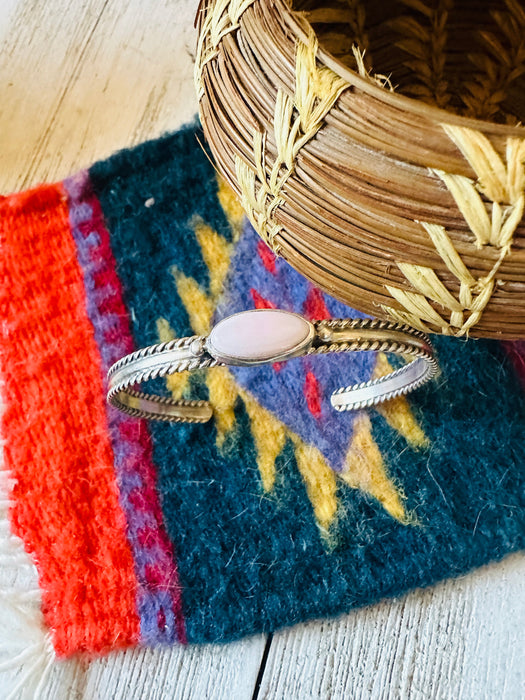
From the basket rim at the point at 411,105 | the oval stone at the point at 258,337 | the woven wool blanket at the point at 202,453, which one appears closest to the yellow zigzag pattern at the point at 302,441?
the woven wool blanket at the point at 202,453

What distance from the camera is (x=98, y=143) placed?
0.55 meters

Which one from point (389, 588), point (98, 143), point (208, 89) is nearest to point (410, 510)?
point (389, 588)

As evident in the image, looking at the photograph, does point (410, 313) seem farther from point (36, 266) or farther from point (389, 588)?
point (36, 266)

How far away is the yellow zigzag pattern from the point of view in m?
0.41

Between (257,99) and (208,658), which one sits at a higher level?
(257,99)

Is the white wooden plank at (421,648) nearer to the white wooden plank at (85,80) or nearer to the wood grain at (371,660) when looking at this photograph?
the wood grain at (371,660)

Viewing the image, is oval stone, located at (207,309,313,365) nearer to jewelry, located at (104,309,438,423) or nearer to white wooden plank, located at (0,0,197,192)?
jewelry, located at (104,309,438,423)

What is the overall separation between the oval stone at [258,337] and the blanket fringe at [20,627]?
0.19m

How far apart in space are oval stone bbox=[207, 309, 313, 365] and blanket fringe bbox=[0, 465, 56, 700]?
0.19m

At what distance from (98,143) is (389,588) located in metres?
0.40

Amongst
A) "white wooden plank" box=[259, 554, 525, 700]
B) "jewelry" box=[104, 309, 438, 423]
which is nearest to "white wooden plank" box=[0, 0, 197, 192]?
"jewelry" box=[104, 309, 438, 423]

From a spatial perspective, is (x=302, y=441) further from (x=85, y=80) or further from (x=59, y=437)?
(x=85, y=80)

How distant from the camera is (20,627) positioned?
15.4 inches

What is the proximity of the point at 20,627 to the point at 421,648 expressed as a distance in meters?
0.23
